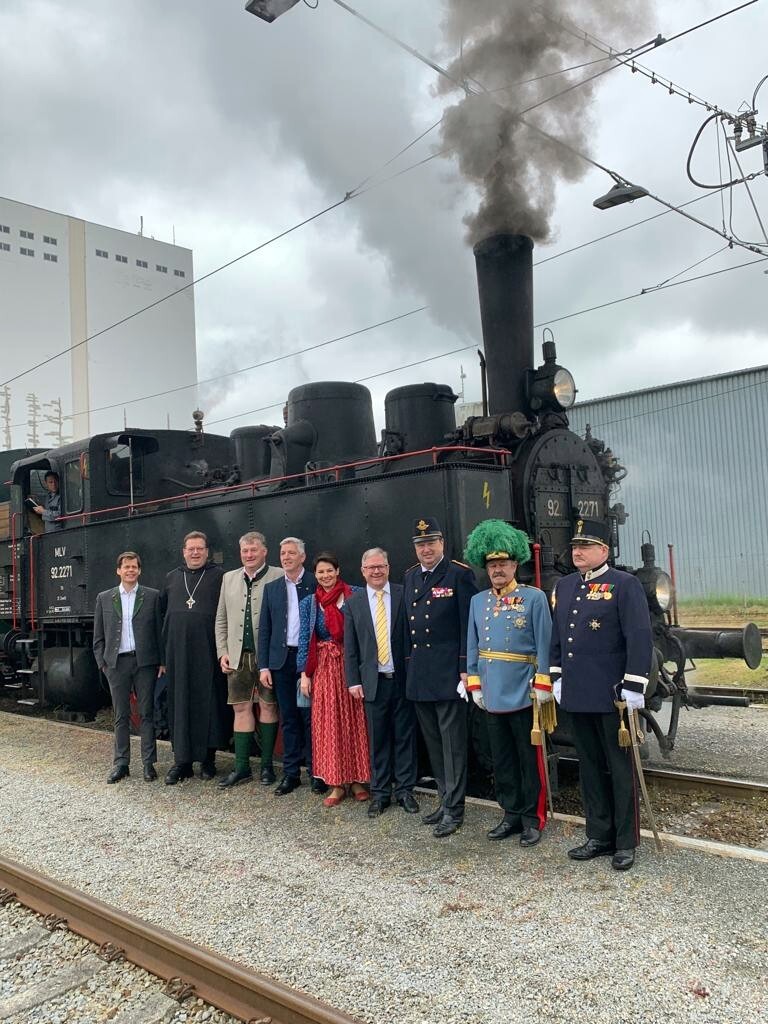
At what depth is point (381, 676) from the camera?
5.27 m

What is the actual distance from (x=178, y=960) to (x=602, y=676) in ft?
7.74

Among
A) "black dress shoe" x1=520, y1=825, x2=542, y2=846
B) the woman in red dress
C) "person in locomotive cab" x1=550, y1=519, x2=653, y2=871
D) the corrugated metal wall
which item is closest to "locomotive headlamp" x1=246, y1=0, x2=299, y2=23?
the woman in red dress

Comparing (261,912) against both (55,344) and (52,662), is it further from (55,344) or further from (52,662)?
(55,344)

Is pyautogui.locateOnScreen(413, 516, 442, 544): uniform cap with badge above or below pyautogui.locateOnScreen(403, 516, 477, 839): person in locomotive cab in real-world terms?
above

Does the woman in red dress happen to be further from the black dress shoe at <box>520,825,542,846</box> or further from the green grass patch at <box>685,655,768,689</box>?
the green grass patch at <box>685,655,768,689</box>

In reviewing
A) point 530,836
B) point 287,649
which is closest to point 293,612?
point 287,649

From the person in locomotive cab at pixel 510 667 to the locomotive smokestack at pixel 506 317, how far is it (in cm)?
215

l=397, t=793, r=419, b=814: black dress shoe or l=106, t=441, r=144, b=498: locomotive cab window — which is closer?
l=397, t=793, r=419, b=814: black dress shoe

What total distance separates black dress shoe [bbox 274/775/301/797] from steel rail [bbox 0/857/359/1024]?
182cm

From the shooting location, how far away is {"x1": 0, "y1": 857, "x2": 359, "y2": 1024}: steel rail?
9.64 feet

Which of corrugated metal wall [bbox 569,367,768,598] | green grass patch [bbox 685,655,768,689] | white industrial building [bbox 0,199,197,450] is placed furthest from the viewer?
white industrial building [bbox 0,199,197,450]

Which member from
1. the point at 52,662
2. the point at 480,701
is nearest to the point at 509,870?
the point at 480,701

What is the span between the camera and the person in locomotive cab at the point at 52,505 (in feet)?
31.7

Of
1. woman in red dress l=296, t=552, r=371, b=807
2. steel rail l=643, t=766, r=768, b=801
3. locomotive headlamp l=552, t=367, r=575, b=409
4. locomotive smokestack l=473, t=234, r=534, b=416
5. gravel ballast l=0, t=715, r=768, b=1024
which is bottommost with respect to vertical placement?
steel rail l=643, t=766, r=768, b=801
